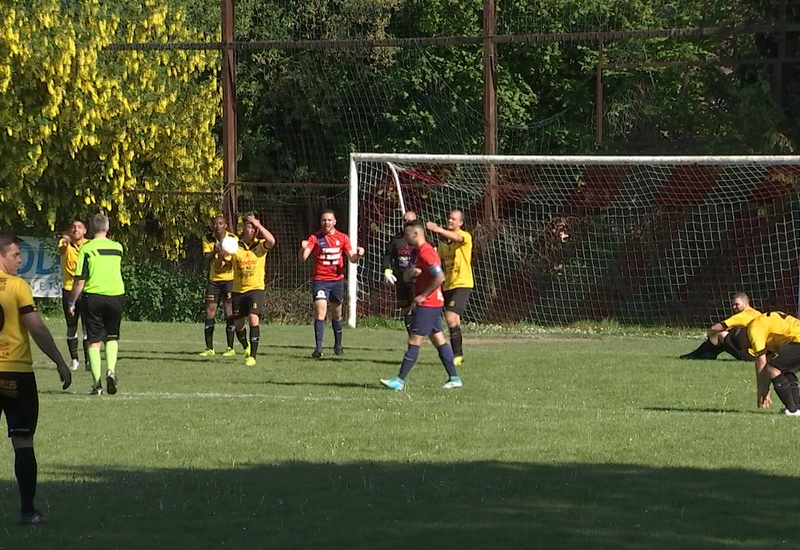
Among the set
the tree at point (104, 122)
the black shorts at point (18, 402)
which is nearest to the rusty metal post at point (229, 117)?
the tree at point (104, 122)

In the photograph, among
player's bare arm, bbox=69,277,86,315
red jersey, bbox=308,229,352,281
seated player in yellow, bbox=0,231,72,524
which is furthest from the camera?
red jersey, bbox=308,229,352,281

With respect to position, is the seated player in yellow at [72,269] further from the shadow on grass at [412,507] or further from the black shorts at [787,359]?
the black shorts at [787,359]

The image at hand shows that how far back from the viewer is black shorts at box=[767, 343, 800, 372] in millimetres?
13086

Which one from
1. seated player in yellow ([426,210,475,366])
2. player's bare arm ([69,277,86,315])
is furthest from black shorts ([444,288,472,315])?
player's bare arm ([69,277,86,315])

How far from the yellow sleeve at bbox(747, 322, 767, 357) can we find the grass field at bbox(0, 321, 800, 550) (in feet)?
2.14

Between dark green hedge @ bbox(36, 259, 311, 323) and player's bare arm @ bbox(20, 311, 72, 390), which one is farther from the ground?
player's bare arm @ bbox(20, 311, 72, 390)

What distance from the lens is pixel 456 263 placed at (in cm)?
1858

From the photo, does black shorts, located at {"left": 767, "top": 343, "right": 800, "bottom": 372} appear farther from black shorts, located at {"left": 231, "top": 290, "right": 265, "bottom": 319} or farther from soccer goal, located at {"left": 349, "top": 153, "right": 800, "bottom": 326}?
soccer goal, located at {"left": 349, "top": 153, "right": 800, "bottom": 326}

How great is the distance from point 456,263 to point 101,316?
17.1 feet

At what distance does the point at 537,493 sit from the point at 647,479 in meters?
0.97

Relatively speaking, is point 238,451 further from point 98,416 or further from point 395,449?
point 98,416

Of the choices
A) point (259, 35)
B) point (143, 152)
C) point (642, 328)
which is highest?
point (259, 35)

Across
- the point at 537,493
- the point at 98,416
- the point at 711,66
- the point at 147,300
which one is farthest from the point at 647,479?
the point at 147,300

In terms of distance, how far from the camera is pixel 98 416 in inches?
528
